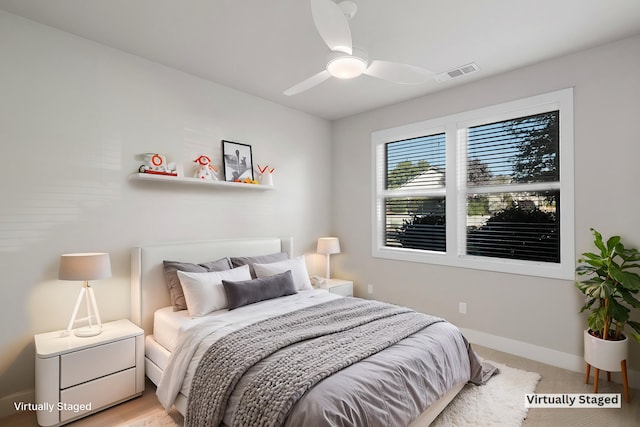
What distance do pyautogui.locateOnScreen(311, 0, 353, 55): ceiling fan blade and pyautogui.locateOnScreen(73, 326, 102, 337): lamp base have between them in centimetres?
265

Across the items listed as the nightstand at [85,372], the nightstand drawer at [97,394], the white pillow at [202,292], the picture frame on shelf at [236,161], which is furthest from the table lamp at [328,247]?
the nightstand drawer at [97,394]

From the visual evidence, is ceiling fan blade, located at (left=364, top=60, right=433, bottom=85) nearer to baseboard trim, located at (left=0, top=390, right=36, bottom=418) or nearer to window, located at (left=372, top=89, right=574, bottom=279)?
window, located at (left=372, top=89, right=574, bottom=279)

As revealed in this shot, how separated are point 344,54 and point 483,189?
231 cm

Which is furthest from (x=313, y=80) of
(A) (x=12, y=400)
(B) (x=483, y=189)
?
(A) (x=12, y=400)

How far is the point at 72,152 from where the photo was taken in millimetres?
2729

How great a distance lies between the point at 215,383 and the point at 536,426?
2.10 meters

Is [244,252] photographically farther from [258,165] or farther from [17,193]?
[17,193]

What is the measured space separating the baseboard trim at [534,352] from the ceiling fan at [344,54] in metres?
2.72

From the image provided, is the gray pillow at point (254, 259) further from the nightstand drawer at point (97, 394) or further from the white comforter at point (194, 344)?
the nightstand drawer at point (97, 394)

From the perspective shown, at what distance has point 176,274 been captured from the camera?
298 centimetres

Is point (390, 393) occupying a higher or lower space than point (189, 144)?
lower

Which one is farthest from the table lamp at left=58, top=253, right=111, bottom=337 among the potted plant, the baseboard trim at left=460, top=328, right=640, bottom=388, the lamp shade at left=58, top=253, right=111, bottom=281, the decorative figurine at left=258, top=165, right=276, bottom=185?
the potted plant

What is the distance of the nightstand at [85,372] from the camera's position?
7.24 ft

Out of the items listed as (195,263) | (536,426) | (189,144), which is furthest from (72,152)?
(536,426)
